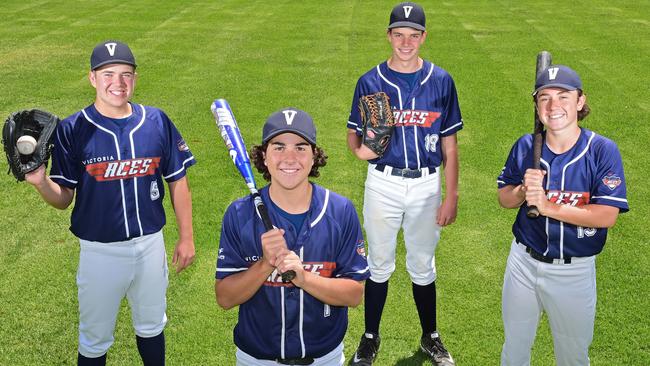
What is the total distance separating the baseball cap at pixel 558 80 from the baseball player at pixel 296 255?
1521mm

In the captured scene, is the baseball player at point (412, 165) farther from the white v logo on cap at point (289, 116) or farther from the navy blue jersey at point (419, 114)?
the white v logo on cap at point (289, 116)

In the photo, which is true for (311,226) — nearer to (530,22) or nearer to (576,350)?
(576,350)

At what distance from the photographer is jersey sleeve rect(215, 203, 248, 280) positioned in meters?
3.51

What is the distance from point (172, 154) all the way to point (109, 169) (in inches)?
17.5

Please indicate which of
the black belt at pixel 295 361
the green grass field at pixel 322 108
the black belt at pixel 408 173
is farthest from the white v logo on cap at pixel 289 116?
the green grass field at pixel 322 108

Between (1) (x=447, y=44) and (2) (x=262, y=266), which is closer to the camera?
(2) (x=262, y=266)

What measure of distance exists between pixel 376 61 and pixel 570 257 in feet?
32.5

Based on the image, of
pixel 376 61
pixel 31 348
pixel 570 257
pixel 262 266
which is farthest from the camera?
pixel 376 61

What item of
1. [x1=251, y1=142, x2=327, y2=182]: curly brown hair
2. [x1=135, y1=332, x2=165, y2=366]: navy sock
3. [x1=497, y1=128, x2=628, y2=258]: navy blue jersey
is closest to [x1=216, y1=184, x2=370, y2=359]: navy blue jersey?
[x1=251, y1=142, x2=327, y2=182]: curly brown hair

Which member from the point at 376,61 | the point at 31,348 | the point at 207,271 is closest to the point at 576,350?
the point at 207,271

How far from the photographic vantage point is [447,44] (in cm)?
1498

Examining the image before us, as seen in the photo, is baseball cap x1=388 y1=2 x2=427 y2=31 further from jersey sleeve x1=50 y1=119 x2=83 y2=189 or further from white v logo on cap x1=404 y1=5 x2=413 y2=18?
jersey sleeve x1=50 y1=119 x2=83 y2=189

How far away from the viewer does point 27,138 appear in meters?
4.07

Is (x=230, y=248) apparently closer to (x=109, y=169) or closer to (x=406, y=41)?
→ (x=109, y=169)
